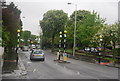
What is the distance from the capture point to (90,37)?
105ft

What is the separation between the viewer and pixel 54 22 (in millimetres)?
53281

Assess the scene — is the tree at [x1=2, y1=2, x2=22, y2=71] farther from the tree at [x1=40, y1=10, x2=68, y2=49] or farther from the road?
the tree at [x1=40, y1=10, x2=68, y2=49]

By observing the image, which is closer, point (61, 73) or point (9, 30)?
point (61, 73)

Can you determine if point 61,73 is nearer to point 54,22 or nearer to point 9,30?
point 9,30

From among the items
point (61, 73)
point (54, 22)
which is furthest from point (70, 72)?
point (54, 22)

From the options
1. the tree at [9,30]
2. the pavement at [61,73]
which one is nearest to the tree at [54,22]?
the tree at [9,30]

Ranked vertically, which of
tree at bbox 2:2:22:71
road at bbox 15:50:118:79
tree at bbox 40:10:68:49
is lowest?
road at bbox 15:50:118:79

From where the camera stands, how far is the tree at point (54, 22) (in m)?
53.2

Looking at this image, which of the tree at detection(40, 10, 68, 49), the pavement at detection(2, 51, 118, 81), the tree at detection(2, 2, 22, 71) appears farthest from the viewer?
the tree at detection(40, 10, 68, 49)

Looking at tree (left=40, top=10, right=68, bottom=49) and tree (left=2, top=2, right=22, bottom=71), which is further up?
tree (left=40, top=10, right=68, bottom=49)

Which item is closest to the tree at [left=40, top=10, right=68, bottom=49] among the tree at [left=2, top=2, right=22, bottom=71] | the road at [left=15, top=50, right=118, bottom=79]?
the tree at [left=2, top=2, right=22, bottom=71]

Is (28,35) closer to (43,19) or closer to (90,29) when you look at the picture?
(43,19)

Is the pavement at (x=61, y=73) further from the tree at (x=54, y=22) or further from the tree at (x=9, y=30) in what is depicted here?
the tree at (x=54, y=22)

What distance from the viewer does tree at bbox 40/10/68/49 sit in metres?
53.2
